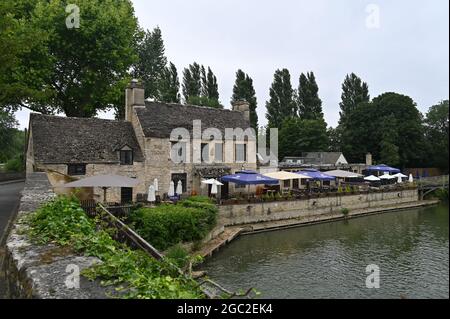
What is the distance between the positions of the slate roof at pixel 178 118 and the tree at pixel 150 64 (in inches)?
442

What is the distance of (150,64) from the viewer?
135 ft

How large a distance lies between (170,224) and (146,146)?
932 centimetres

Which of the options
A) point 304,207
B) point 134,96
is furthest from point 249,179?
point 134,96

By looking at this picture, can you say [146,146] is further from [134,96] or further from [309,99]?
[309,99]

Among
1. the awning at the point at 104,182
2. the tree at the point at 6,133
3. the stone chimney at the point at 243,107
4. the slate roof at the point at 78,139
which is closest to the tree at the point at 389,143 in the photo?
the stone chimney at the point at 243,107

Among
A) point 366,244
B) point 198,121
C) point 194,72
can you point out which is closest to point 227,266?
point 366,244

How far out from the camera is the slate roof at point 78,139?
22.5 meters

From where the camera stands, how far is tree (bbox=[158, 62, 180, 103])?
50.7 m

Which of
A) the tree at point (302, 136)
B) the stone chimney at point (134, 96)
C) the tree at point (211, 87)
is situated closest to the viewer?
the stone chimney at point (134, 96)

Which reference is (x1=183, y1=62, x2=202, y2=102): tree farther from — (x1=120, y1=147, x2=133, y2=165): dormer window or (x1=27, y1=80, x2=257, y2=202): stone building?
(x1=120, y1=147, x2=133, y2=165): dormer window

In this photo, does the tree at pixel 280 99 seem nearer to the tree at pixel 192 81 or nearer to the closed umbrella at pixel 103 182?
the tree at pixel 192 81

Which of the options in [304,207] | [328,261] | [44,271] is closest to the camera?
[44,271]

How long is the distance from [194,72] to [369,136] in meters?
31.8
